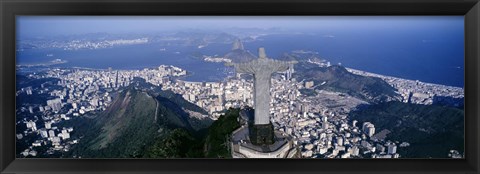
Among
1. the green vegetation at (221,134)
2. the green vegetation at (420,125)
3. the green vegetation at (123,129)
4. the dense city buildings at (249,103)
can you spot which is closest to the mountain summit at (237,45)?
the dense city buildings at (249,103)

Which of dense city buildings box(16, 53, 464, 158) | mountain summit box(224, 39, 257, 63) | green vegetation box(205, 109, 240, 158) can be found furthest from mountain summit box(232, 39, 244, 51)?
green vegetation box(205, 109, 240, 158)

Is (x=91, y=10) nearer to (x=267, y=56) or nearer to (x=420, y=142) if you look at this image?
(x=267, y=56)

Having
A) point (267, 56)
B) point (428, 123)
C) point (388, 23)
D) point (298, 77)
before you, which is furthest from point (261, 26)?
point (428, 123)

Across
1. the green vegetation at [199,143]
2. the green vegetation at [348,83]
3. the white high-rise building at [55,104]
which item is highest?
the green vegetation at [348,83]

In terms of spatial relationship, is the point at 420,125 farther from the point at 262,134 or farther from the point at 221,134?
the point at 221,134

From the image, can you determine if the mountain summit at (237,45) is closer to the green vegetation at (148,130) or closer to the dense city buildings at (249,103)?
the dense city buildings at (249,103)

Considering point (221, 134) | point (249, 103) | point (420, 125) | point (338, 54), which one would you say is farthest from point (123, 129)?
point (420, 125)

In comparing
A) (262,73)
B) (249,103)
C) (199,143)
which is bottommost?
(199,143)
